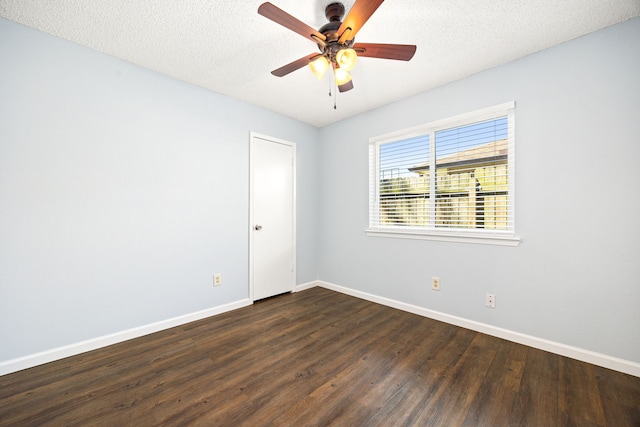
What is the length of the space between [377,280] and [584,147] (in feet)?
7.67

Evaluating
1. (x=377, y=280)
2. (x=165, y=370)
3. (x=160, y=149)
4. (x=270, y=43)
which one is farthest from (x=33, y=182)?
(x=377, y=280)

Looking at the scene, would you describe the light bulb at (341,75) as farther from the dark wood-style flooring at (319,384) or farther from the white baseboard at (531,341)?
the white baseboard at (531,341)

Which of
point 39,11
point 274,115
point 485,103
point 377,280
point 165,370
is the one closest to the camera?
point 39,11

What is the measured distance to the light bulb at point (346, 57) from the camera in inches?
64.7

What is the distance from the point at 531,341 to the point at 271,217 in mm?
3013

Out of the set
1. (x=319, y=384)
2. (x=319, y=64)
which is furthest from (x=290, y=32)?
(x=319, y=384)

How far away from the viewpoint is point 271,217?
352cm

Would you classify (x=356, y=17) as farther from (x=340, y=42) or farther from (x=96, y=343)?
(x=96, y=343)

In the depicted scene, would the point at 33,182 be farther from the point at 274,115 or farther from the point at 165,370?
the point at 274,115

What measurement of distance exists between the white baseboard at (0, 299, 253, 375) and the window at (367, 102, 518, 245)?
2307mm

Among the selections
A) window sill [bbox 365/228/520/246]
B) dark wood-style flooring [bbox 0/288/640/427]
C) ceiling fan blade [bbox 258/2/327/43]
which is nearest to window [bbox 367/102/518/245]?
window sill [bbox 365/228/520/246]

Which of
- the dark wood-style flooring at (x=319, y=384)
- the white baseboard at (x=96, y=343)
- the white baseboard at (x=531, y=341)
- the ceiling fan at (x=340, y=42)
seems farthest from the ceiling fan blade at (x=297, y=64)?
the white baseboard at (x=531, y=341)

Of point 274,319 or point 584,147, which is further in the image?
point 274,319

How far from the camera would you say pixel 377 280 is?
333 centimetres
